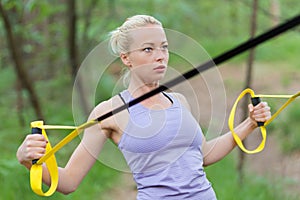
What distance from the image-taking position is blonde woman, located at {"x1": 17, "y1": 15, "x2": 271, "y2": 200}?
1580 mm

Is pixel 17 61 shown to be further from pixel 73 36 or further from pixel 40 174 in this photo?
pixel 40 174

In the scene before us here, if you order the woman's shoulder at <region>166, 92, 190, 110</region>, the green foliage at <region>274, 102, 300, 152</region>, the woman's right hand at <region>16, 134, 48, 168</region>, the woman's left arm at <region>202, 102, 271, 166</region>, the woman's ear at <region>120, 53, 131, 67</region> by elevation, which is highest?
the woman's ear at <region>120, 53, 131, 67</region>

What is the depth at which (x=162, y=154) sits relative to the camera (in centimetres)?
159

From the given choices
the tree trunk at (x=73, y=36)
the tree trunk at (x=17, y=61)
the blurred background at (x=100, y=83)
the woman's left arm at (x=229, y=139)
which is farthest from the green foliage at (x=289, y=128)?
the woman's left arm at (x=229, y=139)

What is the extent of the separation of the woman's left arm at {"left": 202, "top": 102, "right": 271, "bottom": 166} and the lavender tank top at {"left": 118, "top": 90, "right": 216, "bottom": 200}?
20cm

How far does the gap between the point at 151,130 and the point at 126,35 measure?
0.93 feet

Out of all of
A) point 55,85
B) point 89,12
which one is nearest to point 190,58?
point 89,12

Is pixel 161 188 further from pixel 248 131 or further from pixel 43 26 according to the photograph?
pixel 43 26

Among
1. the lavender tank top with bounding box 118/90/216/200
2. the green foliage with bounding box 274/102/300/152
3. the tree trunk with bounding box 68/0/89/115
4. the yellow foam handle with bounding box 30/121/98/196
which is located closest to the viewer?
the yellow foam handle with bounding box 30/121/98/196

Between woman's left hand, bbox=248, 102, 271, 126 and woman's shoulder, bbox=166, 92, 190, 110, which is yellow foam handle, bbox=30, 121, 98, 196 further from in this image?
woman's left hand, bbox=248, 102, 271, 126

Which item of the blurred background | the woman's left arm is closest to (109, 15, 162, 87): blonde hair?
the blurred background

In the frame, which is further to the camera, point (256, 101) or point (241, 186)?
point (241, 186)

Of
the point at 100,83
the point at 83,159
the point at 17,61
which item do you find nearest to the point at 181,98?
the point at 83,159

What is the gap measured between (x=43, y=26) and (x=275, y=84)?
3001 millimetres
